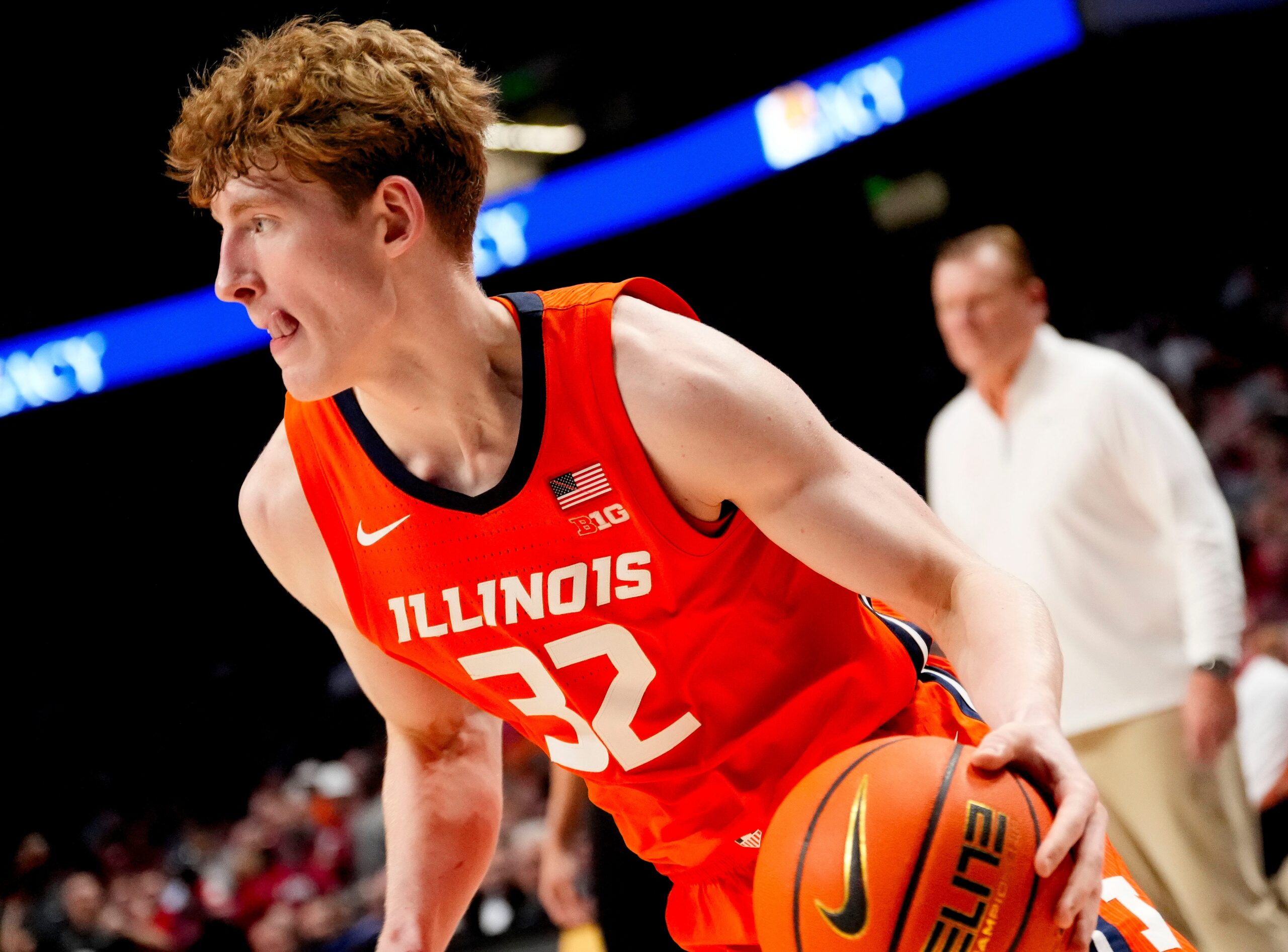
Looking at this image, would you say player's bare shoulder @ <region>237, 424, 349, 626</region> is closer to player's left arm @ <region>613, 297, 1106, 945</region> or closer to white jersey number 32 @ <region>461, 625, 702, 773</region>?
white jersey number 32 @ <region>461, 625, 702, 773</region>

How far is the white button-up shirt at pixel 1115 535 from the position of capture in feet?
11.7

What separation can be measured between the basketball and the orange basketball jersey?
48cm

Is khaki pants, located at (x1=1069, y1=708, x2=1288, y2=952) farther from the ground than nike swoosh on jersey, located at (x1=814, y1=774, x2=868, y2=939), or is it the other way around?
nike swoosh on jersey, located at (x1=814, y1=774, x2=868, y2=939)

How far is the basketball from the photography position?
1.42m

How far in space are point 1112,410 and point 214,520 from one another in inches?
441

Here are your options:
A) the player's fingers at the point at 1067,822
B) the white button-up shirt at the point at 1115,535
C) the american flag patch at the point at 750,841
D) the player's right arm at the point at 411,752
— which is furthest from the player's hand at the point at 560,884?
the player's fingers at the point at 1067,822

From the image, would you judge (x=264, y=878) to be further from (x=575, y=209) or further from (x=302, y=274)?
(x=302, y=274)

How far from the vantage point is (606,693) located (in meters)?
2.01

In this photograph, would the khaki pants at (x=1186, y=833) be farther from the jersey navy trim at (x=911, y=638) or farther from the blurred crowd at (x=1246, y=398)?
the blurred crowd at (x=1246, y=398)

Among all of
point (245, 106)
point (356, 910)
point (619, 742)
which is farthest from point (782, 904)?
point (356, 910)

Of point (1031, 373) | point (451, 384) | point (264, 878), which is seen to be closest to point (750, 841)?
point (451, 384)

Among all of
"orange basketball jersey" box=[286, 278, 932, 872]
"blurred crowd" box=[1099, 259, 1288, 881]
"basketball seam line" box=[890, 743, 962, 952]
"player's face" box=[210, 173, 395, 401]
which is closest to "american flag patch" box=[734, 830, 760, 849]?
"orange basketball jersey" box=[286, 278, 932, 872]

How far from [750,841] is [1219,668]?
2001 millimetres

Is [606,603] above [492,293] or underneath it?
underneath
